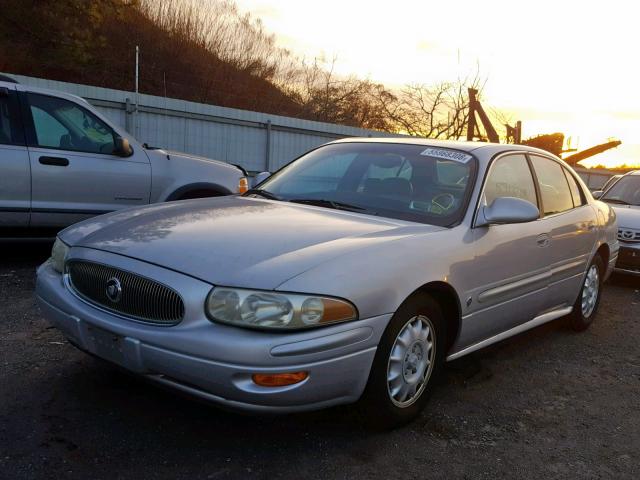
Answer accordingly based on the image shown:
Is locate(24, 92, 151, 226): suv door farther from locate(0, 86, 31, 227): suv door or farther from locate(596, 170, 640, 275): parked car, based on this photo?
locate(596, 170, 640, 275): parked car

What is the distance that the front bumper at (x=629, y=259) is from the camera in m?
7.10

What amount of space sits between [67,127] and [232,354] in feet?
14.2

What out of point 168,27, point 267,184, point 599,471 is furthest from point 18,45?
point 599,471

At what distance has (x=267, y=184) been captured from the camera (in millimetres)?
4262

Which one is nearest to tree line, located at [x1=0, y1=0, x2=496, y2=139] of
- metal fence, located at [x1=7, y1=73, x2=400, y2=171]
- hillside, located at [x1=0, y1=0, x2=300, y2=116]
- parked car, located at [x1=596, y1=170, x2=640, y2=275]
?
hillside, located at [x1=0, y1=0, x2=300, y2=116]

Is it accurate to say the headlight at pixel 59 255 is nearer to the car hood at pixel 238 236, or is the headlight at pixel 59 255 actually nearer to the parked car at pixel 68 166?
the car hood at pixel 238 236

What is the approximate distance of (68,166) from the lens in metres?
5.68

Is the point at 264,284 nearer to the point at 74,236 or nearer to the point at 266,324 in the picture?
the point at 266,324

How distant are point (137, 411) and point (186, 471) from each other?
62 cm

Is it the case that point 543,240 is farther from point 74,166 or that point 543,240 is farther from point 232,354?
point 74,166

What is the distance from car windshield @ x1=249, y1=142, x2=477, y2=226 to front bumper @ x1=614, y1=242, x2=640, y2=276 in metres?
4.37

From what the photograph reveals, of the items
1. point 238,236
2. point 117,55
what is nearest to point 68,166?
point 238,236

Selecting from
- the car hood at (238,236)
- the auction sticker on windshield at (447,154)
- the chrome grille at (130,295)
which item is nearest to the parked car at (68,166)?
the car hood at (238,236)

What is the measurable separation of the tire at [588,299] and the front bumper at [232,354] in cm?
292
